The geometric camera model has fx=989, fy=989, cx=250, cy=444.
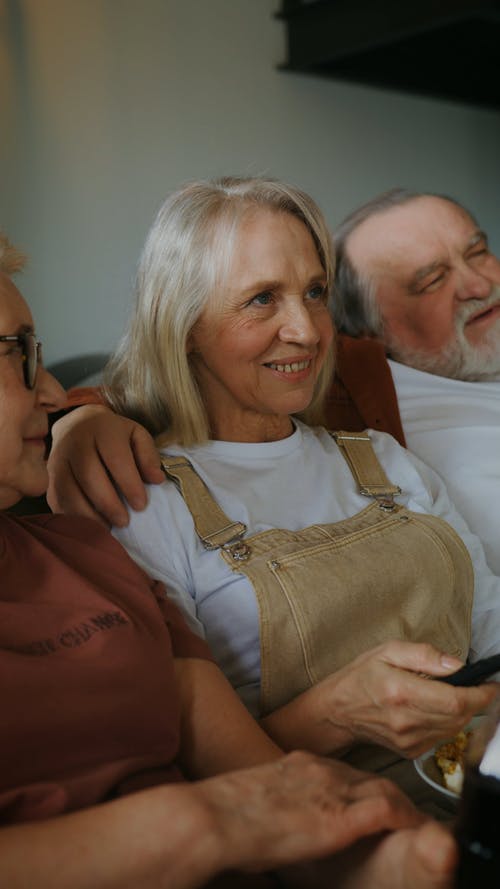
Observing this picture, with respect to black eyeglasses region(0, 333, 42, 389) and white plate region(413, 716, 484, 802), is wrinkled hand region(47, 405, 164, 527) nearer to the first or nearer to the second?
black eyeglasses region(0, 333, 42, 389)

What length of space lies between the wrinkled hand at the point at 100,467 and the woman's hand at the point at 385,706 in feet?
1.22

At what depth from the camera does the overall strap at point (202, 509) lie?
4.62ft

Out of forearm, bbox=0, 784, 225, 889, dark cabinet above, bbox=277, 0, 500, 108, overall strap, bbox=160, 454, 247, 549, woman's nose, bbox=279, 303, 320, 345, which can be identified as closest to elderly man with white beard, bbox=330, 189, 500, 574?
woman's nose, bbox=279, 303, 320, 345

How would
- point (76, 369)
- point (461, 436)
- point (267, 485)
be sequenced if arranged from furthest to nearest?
1. point (76, 369)
2. point (461, 436)
3. point (267, 485)

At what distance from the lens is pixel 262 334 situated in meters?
1.59

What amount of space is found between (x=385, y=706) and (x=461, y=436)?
1.00 m

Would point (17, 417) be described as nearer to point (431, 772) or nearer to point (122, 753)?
point (122, 753)

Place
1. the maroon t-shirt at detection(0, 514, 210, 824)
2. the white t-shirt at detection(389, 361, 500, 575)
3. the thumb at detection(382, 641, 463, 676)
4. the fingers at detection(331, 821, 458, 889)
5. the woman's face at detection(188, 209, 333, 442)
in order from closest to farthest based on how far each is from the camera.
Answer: the fingers at detection(331, 821, 458, 889) → the maroon t-shirt at detection(0, 514, 210, 824) → the thumb at detection(382, 641, 463, 676) → the woman's face at detection(188, 209, 333, 442) → the white t-shirt at detection(389, 361, 500, 575)

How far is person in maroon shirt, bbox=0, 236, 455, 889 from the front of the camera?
A: 0.84 m

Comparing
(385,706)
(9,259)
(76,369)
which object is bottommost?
(76,369)

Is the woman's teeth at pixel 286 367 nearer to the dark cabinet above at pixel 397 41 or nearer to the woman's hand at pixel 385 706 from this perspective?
the woman's hand at pixel 385 706

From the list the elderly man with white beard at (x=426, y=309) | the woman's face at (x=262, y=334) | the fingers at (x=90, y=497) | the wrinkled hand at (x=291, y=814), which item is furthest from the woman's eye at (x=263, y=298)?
the wrinkled hand at (x=291, y=814)

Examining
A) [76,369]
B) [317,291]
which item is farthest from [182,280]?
[76,369]

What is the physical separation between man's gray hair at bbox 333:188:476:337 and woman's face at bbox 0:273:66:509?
4.40 feet
